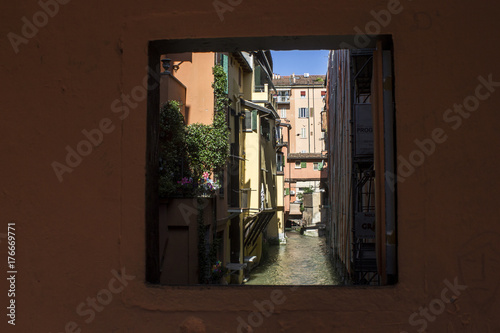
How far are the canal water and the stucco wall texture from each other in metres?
15.6

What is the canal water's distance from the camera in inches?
798

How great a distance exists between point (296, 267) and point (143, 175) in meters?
21.2

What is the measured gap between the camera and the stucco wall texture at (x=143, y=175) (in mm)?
3254

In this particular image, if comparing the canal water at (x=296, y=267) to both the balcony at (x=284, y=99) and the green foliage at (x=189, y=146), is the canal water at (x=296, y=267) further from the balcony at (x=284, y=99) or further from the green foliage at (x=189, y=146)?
the balcony at (x=284, y=99)

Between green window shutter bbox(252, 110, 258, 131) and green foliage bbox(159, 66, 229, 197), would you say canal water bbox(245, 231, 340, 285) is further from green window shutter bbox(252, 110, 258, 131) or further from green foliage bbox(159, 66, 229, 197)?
green foliage bbox(159, 66, 229, 197)

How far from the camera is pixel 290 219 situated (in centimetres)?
4884

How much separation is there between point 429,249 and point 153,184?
193 centimetres

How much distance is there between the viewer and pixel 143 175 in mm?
3441

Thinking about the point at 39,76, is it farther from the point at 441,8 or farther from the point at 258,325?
the point at 441,8

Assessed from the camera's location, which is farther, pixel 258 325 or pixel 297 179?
pixel 297 179

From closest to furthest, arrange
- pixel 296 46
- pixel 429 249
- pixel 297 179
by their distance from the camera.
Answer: pixel 429 249 → pixel 296 46 → pixel 297 179

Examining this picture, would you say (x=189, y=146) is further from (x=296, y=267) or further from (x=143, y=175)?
(x=296, y=267)

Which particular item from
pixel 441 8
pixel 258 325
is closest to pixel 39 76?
pixel 258 325

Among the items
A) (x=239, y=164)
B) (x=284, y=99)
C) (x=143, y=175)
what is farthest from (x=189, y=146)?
(x=284, y=99)
